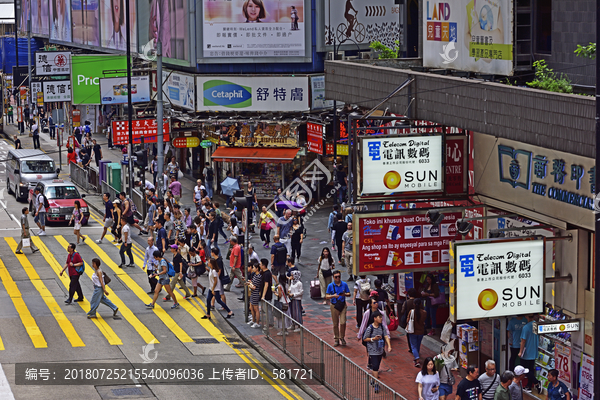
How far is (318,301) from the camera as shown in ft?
84.1

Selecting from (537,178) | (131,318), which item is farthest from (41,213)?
(537,178)

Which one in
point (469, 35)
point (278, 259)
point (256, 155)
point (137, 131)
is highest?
point (469, 35)

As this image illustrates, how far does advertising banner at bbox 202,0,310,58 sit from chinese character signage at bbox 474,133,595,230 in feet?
74.9

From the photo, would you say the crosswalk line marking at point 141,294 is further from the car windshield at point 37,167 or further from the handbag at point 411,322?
the car windshield at point 37,167

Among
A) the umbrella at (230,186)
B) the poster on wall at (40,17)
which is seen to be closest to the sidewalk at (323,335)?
the umbrella at (230,186)

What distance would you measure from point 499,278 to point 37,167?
32540 mm

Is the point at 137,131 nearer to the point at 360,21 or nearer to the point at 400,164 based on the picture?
the point at 360,21

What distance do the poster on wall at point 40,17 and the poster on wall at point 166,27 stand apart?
36.4 m

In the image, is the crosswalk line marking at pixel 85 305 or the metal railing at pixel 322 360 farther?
the crosswalk line marking at pixel 85 305

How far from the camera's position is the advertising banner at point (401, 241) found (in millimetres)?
17672

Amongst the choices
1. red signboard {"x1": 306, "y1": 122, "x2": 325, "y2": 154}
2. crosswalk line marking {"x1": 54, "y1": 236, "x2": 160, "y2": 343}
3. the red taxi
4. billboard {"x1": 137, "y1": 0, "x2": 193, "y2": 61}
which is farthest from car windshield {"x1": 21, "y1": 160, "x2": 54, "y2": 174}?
crosswalk line marking {"x1": 54, "y1": 236, "x2": 160, "y2": 343}

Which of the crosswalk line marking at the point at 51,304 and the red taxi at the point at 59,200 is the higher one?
the red taxi at the point at 59,200

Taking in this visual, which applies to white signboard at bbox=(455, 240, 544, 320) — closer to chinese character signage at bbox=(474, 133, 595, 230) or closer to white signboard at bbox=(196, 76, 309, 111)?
chinese character signage at bbox=(474, 133, 595, 230)

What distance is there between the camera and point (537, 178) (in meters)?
16.7
